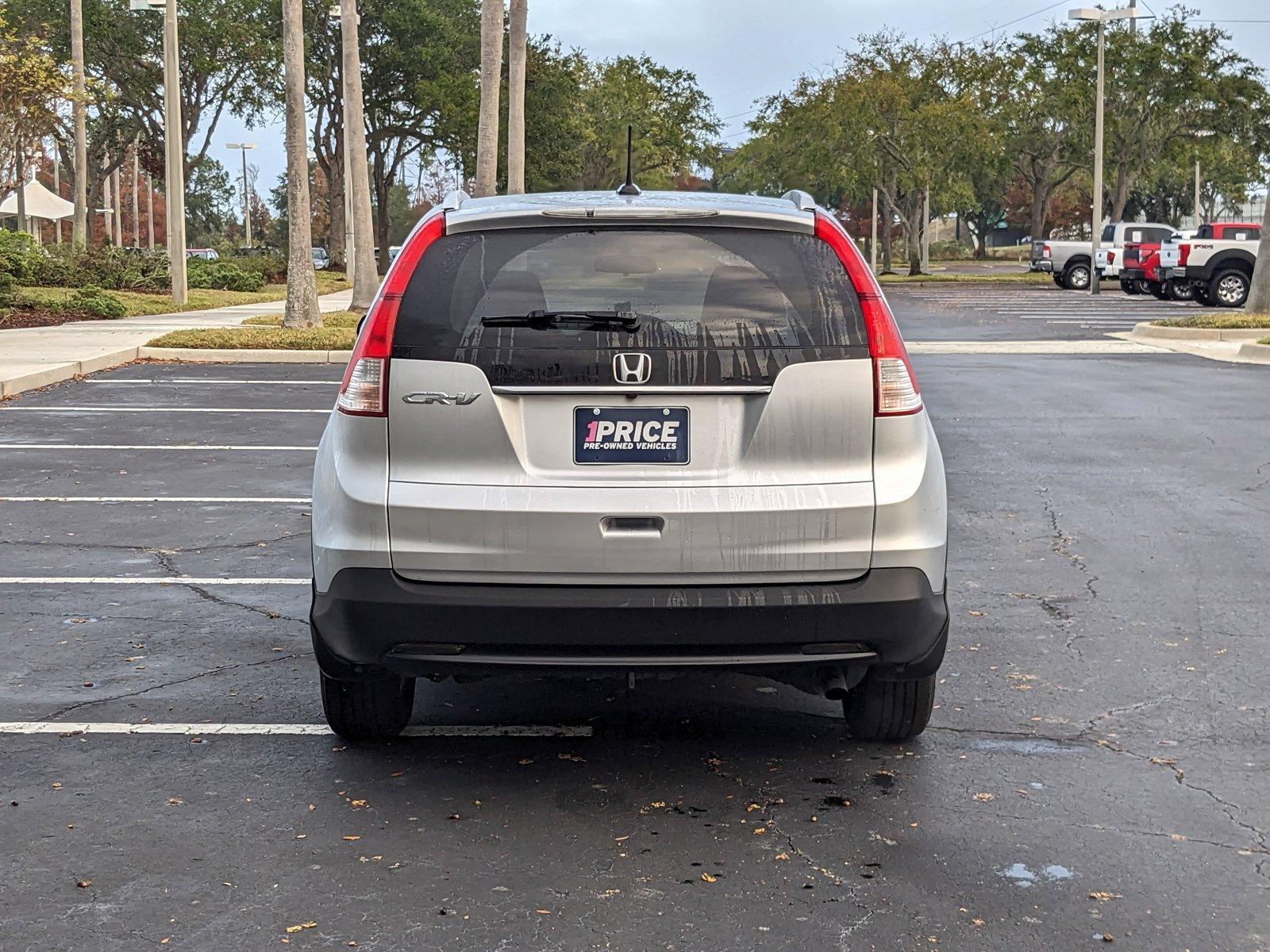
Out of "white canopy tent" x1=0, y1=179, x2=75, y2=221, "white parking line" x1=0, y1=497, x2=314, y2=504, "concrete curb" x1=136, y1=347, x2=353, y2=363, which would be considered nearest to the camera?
"white parking line" x1=0, y1=497, x2=314, y2=504

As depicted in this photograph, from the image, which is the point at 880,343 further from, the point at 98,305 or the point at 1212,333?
the point at 98,305

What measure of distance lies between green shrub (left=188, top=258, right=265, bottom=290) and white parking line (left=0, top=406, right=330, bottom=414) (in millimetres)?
28319

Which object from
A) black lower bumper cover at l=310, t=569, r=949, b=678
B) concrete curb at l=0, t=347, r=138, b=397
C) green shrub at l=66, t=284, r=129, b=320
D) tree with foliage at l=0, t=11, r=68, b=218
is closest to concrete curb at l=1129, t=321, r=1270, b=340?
concrete curb at l=0, t=347, r=138, b=397

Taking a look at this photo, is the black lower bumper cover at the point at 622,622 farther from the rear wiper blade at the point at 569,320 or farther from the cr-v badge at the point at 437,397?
the rear wiper blade at the point at 569,320

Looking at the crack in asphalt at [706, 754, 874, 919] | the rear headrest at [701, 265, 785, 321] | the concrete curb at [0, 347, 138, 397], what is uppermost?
the rear headrest at [701, 265, 785, 321]

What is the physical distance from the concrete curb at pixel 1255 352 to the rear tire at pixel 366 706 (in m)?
17.7

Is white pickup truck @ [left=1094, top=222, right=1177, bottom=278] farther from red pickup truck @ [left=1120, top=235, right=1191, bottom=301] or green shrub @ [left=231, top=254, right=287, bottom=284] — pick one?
green shrub @ [left=231, top=254, right=287, bottom=284]

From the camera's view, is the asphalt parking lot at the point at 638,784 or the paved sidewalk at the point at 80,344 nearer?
the asphalt parking lot at the point at 638,784

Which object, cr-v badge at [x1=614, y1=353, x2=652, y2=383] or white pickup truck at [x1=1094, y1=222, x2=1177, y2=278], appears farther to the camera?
white pickup truck at [x1=1094, y1=222, x2=1177, y2=278]

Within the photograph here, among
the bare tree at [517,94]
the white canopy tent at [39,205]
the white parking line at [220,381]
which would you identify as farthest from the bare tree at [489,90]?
the white canopy tent at [39,205]

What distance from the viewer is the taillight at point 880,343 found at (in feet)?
15.1

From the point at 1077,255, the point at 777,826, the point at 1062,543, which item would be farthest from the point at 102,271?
the point at 777,826

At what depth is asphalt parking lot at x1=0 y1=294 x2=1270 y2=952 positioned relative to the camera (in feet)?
12.8

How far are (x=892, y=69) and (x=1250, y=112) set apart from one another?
45.9 ft
